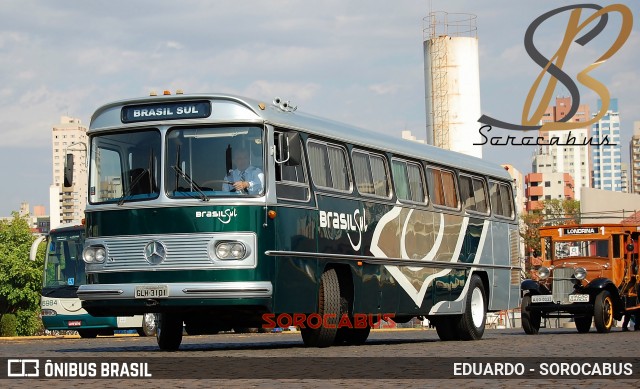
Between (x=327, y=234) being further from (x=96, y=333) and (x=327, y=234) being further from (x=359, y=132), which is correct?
(x=96, y=333)

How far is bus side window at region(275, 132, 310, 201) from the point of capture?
1714 centimetres

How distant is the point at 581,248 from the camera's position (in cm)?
3195

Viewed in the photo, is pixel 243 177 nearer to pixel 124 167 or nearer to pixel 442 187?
pixel 124 167

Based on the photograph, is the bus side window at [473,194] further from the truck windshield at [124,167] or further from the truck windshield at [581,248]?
the truck windshield at [124,167]

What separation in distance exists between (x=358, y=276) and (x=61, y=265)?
18483mm

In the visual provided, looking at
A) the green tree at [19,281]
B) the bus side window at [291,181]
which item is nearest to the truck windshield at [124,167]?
the bus side window at [291,181]

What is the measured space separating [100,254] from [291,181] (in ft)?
8.98

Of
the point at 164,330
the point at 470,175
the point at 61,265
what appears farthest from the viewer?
the point at 61,265

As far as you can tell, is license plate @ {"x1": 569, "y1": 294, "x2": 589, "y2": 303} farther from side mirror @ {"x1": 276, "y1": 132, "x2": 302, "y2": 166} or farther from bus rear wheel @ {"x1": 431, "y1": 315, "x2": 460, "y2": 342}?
side mirror @ {"x1": 276, "y1": 132, "x2": 302, "y2": 166}

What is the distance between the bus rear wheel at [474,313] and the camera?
23.2 m

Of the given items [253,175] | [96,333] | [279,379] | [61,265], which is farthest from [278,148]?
[96,333]

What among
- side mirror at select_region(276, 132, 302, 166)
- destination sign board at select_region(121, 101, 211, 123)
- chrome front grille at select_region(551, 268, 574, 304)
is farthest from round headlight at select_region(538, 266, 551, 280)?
destination sign board at select_region(121, 101, 211, 123)

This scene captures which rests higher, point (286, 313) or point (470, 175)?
point (470, 175)

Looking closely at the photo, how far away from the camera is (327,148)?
18.7 metres
